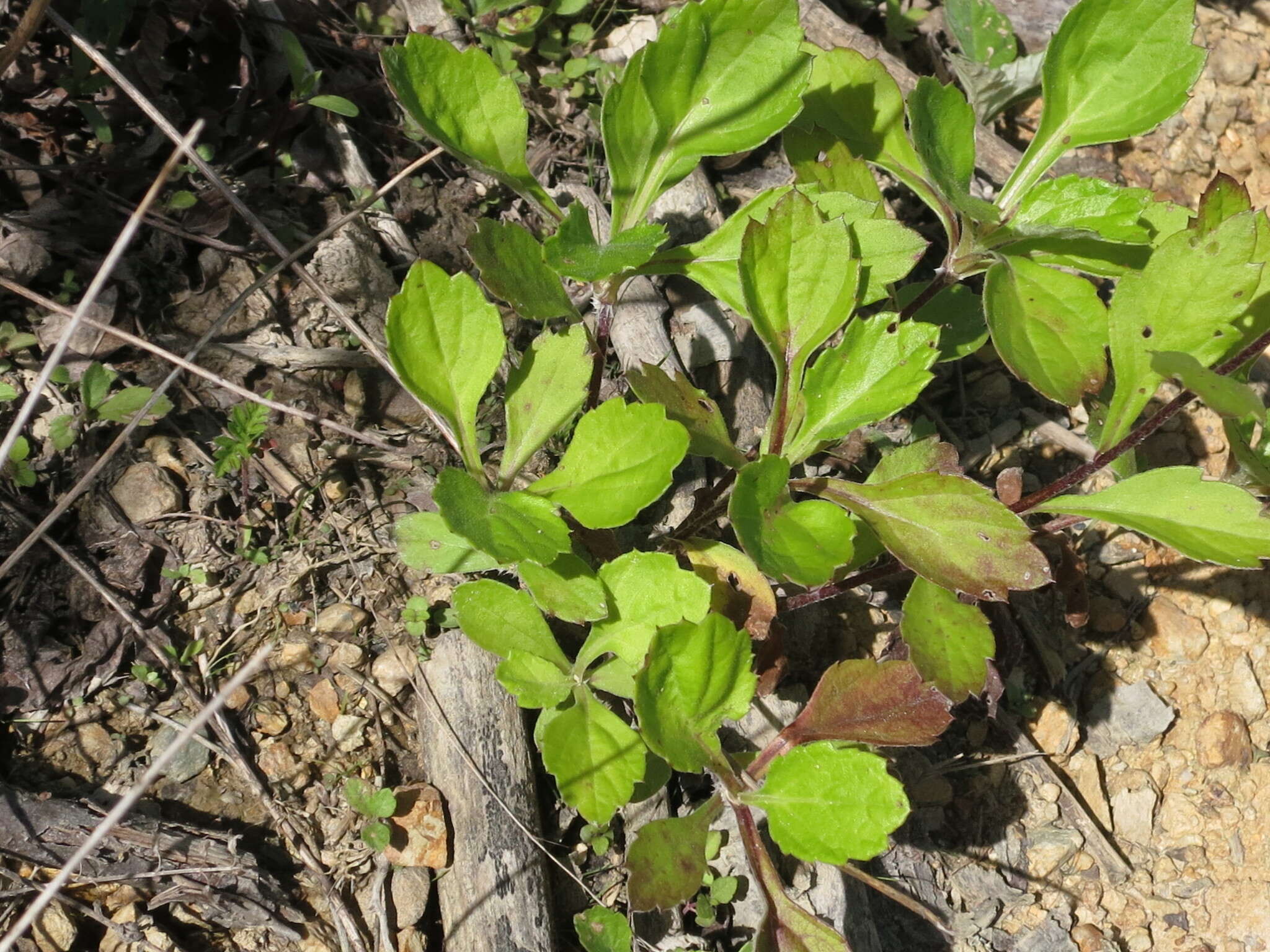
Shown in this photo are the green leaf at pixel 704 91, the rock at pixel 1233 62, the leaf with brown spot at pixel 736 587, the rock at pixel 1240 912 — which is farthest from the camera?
the rock at pixel 1233 62

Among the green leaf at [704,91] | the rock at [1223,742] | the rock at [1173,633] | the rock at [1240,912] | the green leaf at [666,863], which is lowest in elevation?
the rock at [1240,912]

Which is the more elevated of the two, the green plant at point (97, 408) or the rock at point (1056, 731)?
the green plant at point (97, 408)

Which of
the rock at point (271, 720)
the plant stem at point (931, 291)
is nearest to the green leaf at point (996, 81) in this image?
the plant stem at point (931, 291)

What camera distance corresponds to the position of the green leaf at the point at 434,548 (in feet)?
6.88

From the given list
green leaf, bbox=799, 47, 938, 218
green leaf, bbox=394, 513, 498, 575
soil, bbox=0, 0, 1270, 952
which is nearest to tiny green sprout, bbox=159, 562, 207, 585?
soil, bbox=0, 0, 1270, 952

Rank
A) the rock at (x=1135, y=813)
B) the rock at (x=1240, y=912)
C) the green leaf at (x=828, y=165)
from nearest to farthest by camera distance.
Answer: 1. the green leaf at (x=828, y=165)
2. the rock at (x=1240, y=912)
3. the rock at (x=1135, y=813)

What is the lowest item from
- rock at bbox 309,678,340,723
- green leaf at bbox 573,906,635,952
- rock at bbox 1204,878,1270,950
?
rock at bbox 1204,878,1270,950

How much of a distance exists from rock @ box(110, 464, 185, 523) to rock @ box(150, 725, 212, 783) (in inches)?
20.7

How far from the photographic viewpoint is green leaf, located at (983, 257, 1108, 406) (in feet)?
6.78

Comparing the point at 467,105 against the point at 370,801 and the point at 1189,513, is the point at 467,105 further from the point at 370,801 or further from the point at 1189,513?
the point at 1189,513

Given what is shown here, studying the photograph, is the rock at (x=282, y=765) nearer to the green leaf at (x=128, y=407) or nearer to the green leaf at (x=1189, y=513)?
the green leaf at (x=128, y=407)

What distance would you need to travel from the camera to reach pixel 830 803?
1824mm

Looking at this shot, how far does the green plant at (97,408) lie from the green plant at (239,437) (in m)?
0.15

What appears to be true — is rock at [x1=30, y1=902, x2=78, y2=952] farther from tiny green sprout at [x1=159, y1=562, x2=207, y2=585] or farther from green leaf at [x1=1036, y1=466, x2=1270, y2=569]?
green leaf at [x1=1036, y1=466, x2=1270, y2=569]
